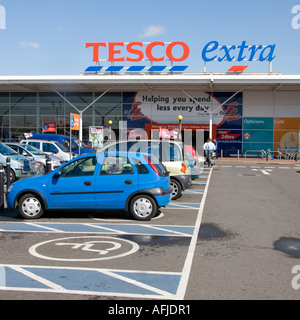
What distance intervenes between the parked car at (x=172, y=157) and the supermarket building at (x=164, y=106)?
20.4m

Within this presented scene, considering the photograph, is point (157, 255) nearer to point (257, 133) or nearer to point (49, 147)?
point (49, 147)

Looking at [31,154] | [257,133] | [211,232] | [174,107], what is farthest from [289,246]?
[174,107]

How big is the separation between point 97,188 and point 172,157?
380 cm

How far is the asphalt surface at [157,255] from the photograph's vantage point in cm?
485

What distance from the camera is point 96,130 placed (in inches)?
1150

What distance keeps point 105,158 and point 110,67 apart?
26.0 m

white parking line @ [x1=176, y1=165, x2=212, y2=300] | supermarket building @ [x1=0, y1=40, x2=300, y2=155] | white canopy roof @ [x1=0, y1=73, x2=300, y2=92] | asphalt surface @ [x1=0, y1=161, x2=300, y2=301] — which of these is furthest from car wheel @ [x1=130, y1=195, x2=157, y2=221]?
supermarket building @ [x1=0, y1=40, x2=300, y2=155]

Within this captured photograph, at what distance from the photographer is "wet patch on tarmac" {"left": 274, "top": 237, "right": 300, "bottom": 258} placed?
6.44 metres

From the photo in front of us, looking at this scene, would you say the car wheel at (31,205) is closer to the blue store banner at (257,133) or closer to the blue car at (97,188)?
the blue car at (97,188)

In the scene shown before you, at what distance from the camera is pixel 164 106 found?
35.5 meters

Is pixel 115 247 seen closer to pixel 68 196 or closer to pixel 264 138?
pixel 68 196

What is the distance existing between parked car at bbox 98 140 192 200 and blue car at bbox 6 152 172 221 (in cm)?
276

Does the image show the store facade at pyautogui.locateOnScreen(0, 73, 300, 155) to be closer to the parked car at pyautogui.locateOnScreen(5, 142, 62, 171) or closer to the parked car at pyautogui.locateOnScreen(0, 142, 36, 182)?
the parked car at pyautogui.locateOnScreen(5, 142, 62, 171)

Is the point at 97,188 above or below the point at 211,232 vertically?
above
